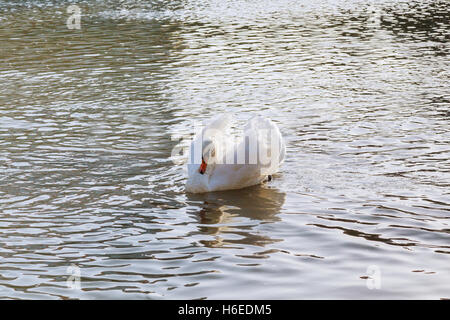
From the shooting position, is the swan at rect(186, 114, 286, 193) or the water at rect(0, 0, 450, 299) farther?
the swan at rect(186, 114, 286, 193)

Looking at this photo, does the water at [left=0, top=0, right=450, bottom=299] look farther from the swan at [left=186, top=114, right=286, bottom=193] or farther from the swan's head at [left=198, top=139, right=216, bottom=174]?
the swan's head at [left=198, top=139, right=216, bottom=174]

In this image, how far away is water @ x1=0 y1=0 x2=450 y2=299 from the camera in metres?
6.85

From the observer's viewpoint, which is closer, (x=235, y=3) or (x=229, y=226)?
(x=229, y=226)

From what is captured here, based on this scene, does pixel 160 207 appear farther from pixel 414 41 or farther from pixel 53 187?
pixel 414 41

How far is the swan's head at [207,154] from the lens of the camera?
8.98m

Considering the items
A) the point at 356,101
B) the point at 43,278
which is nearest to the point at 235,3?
the point at 356,101

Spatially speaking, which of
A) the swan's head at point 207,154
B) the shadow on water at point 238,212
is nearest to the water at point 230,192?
the shadow on water at point 238,212

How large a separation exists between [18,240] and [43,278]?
3.79 feet

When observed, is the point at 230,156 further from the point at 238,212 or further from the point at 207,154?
the point at 238,212

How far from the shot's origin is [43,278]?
6824 mm

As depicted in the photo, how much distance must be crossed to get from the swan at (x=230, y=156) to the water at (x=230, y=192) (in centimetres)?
22

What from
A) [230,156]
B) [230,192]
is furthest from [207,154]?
[230,192]

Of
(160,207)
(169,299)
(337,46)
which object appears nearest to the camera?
(169,299)

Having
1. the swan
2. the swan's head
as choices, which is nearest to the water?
the swan
